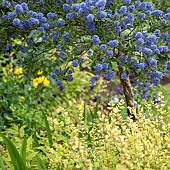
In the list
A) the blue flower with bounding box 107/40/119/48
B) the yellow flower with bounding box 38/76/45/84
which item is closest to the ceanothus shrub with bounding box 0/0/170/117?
the blue flower with bounding box 107/40/119/48

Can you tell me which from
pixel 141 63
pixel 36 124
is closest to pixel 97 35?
pixel 141 63

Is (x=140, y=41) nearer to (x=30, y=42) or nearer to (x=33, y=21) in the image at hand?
(x=33, y=21)

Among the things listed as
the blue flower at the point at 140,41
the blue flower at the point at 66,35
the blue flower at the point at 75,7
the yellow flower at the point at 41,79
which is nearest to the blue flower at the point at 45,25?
the blue flower at the point at 66,35

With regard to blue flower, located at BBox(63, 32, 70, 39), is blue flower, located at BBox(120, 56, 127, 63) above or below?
below

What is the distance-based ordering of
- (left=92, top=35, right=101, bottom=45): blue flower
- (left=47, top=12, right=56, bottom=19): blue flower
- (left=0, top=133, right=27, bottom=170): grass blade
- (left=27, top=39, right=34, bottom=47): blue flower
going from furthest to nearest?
(left=27, top=39, right=34, bottom=47): blue flower
(left=47, top=12, right=56, bottom=19): blue flower
(left=92, top=35, right=101, bottom=45): blue flower
(left=0, top=133, right=27, bottom=170): grass blade

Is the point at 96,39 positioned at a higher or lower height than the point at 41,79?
lower

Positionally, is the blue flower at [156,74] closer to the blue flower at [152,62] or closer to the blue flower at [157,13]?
the blue flower at [152,62]

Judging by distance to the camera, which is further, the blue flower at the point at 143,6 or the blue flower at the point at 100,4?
the blue flower at the point at 143,6

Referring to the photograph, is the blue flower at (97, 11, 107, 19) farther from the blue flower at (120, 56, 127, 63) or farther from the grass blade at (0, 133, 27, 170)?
the grass blade at (0, 133, 27, 170)

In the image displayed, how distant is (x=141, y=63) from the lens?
2.76m

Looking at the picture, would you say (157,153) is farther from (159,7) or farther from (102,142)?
(159,7)

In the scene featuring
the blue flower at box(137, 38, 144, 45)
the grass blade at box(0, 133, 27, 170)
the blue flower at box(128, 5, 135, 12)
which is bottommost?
the grass blade at box(0, 133, 27, 170)

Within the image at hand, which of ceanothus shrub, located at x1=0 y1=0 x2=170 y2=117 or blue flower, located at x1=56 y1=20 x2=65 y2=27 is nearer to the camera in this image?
ceanothus shrub, located at x1=0 y1=0 x2=170 y2=117

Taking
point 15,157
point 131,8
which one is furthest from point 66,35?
point 15,157
